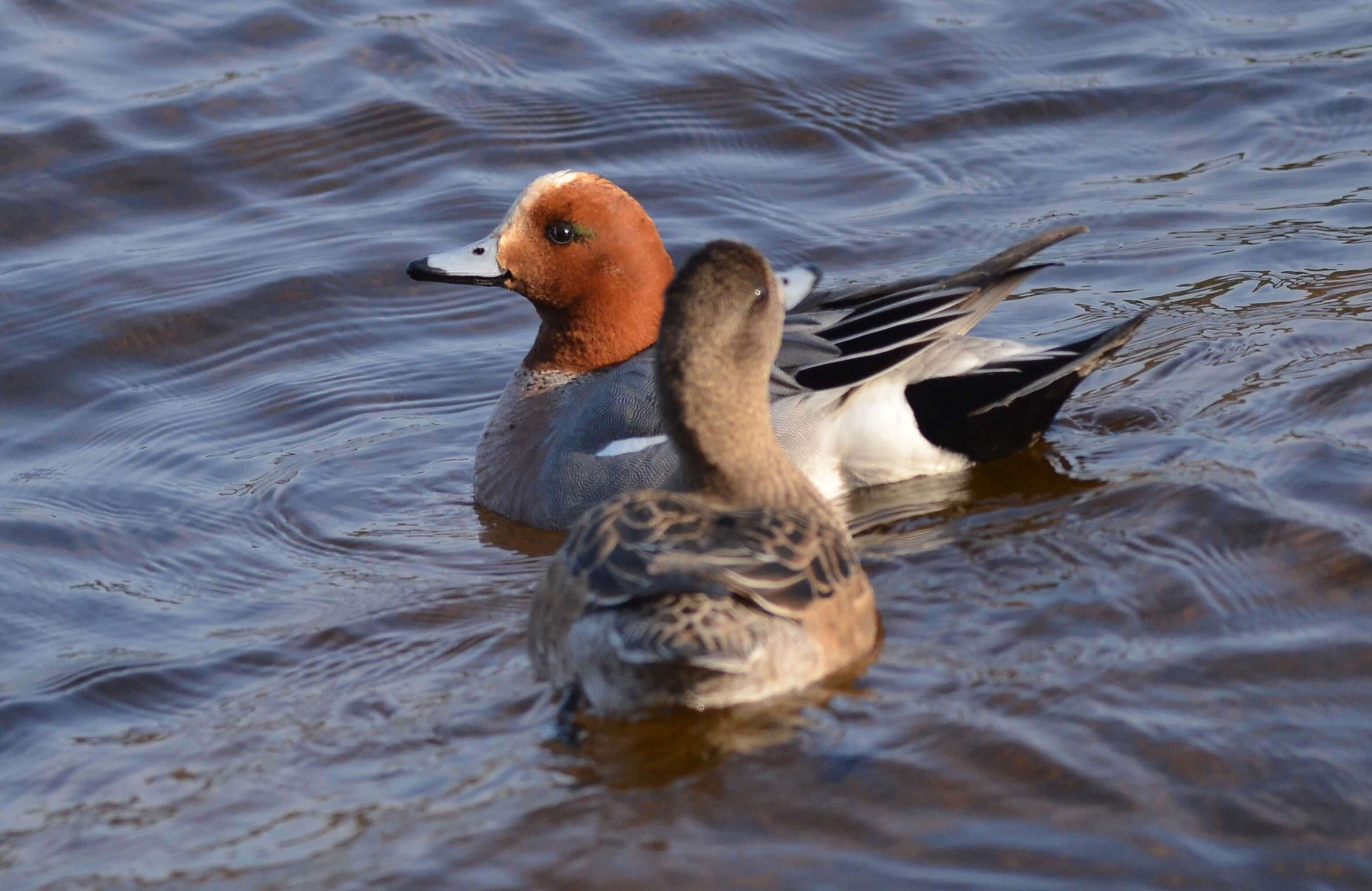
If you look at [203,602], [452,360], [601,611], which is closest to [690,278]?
[601,611]

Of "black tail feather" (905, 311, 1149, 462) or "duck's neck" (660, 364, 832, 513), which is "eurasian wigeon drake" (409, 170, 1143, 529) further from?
"duck's neck" (660, 364, 832, 513)

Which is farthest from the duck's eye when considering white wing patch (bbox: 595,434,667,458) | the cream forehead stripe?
white wing patch (bbox: 595,434,667,458)

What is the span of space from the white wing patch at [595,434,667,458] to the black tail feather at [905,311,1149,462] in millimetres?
866

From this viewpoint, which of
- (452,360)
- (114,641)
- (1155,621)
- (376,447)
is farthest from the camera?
(452,360)

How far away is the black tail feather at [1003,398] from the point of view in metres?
5.18

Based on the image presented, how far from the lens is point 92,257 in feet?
25.6

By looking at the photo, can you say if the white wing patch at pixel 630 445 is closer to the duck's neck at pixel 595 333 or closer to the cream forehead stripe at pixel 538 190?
the duck's neck at pixel 595 333

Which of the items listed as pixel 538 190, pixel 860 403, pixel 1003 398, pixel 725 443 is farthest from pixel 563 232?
pixel 725 443

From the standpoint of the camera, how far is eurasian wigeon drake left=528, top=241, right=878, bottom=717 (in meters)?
3.46

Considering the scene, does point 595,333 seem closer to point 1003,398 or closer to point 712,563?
point 1003,398

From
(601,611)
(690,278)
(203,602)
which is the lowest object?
(203,602)

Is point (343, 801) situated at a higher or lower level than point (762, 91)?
lower

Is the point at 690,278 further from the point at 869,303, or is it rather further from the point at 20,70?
the point at 20,70

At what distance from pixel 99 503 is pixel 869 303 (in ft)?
9.25
